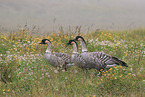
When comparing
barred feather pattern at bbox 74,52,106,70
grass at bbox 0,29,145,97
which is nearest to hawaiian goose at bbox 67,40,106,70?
barred feather pattern at bbox 74,52,106,70

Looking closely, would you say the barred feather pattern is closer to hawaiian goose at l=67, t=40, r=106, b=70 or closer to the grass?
hawaiian goose at l=67, t=40, r=106, b=70

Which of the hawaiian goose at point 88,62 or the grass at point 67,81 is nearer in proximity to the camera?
the grass at point 67,81

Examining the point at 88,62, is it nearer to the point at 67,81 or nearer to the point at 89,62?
the point at 89,62

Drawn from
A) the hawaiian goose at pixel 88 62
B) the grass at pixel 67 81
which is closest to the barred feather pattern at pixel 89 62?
the hawaiian goose at pixel 88 62

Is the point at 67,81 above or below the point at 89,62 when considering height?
below

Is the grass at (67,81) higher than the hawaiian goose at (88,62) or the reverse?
the reverse

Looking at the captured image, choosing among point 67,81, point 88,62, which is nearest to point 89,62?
point 88,62

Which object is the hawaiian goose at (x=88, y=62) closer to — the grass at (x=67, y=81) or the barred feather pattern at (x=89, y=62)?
the barred feather pattern at (x=89, y=62)

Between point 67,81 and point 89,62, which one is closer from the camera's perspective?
point 67,81

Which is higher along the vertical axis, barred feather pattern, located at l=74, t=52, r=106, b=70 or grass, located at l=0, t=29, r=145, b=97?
barred feather pattern, located at l=74, t=52, r=106, b=70

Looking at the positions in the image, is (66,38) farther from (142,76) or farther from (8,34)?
(142,76)

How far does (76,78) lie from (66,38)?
5696 mm

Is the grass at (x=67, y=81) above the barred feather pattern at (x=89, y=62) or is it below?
below

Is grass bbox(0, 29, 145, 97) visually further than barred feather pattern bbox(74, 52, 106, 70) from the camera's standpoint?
No
